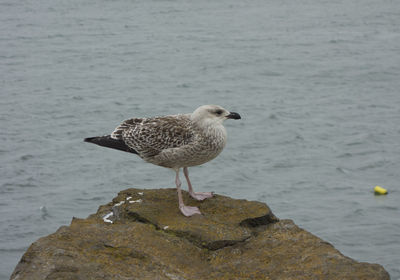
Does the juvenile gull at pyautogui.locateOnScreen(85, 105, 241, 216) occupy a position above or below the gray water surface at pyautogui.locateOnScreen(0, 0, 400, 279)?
above

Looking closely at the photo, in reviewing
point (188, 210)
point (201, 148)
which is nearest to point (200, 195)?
point (188, 210)

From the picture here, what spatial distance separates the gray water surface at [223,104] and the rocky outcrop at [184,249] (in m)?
9.02

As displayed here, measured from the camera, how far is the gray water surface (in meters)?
19.3

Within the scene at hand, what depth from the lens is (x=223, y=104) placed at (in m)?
28.7

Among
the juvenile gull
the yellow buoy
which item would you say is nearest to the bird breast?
the juvenile gull

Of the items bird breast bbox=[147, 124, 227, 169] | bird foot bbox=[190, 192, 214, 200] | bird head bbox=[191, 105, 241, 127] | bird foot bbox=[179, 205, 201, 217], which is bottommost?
bird foot bbox=[190, 192, 214, 200]

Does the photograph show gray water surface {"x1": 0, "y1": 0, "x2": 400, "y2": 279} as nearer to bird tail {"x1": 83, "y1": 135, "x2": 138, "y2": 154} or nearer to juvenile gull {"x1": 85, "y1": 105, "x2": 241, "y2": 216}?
bird tail {"x1": 83, "y1": 135, "x2": 138, "y2": 154}

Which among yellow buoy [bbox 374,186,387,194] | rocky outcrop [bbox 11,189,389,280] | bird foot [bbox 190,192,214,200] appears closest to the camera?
rocky outcrop [bbox 11,189,389,280]

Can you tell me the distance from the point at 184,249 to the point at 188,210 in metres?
0.99

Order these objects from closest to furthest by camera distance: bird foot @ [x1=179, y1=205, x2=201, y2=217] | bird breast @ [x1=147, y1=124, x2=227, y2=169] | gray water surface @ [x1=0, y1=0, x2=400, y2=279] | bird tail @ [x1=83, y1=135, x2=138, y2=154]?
bird foot @ [x1=179, y1=205, x2=201, y2=217] → bird breast @ [x1=147, y1=124, x2=227, y2=169] → bird tail @ [x1=83, y1=135, x2=138, y2=154] → gray water surface @ [x1=0, y1=0, x2=400, y2=279]

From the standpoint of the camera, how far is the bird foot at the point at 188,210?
25.3ft

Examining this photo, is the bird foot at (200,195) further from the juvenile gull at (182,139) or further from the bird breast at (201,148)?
the bird breast at (201,148)

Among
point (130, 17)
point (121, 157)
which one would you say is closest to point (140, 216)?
point (121, 157)

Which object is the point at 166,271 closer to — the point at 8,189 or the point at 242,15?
the point at 8,189
